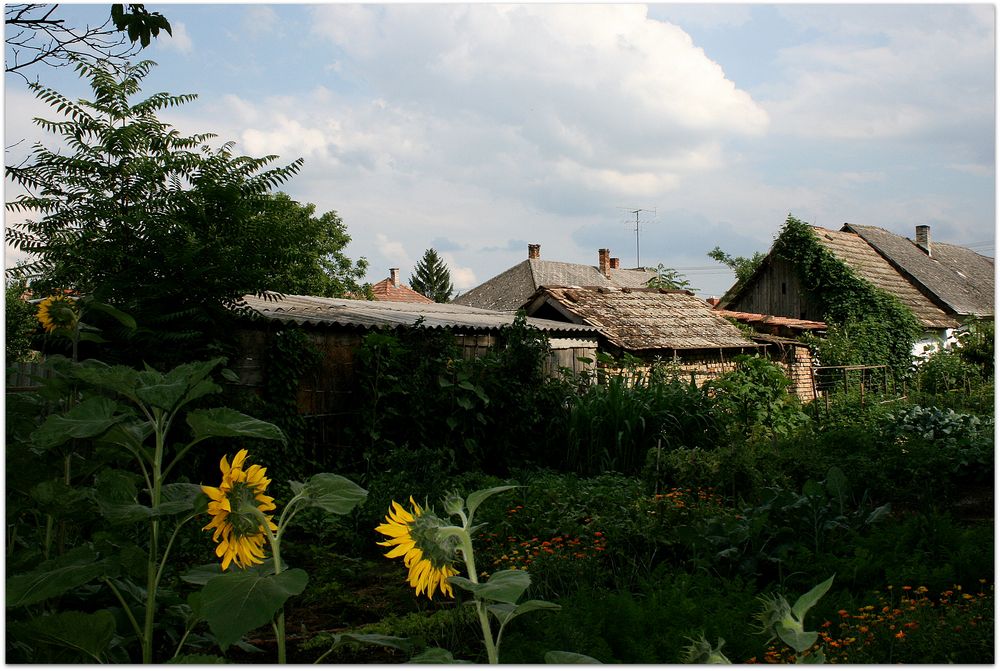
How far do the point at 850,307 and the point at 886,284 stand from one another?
281 cm

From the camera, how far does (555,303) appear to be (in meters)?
14.4

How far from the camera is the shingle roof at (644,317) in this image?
1314 centimetres

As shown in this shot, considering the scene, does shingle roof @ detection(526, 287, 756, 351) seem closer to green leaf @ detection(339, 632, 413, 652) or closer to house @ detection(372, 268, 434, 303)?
green leaf @ detection(339, 632, 413, 652)

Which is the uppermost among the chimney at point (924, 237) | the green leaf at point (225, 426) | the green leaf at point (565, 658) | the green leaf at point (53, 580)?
the chimney at point (924, 237)

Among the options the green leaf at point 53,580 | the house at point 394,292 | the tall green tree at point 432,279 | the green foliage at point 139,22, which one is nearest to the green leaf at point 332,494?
the green leaf at point 53,580

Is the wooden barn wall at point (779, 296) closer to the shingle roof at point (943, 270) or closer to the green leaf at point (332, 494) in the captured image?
the shingle roof at point (943, 270)

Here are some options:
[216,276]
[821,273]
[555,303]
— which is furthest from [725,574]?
[821,273]

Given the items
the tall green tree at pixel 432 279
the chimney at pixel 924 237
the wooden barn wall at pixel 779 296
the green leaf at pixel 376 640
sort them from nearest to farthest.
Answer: the green leaf at pixel 376 640 < the wooden barn wall at pixel 779 296 < the chimney at pixel 924 237 < the tall green tree at pixel 432 279

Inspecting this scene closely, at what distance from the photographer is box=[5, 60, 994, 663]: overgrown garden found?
6.83 feet

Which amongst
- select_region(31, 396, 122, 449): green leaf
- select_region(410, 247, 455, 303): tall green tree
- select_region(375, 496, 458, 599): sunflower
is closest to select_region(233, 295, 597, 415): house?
select_region(31, 396, 122, 449): green leaf

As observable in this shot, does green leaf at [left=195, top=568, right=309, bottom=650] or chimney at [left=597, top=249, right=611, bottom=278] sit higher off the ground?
chimney at [left=597, top=249, right=611, bottom=278]

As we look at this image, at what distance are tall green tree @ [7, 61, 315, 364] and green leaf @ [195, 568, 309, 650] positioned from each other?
499cm

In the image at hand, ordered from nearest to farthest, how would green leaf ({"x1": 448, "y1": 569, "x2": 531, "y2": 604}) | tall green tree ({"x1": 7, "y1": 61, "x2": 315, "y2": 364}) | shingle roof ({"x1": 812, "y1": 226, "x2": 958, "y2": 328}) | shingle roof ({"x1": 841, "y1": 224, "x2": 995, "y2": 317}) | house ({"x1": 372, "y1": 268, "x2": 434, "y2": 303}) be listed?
1. green leaf ({"x1": 448, "y1": 569, "x2": 531, "y2": 604})
2. tall green tree ({"x1": 7, "y1": 61, "x2": 315, "y2": 364})
3. shingle roof ({"x1": 812, "y1": 226, "x2": 958, "y2": 328})
4. shingle roof ({"x1": 841, "y1": 224, "x2": 995, "y2": 317})
5. house ({"x1": 372, "y1": 268, "x2": 434, "y2": 303})

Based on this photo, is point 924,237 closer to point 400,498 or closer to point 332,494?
point 400,498
